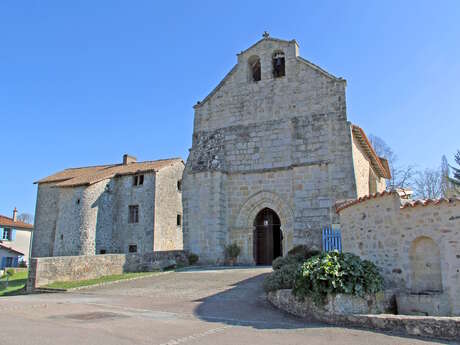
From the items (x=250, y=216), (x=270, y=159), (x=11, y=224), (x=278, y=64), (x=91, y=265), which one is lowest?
(x=91, y=265)

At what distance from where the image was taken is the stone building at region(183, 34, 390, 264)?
16.6 m

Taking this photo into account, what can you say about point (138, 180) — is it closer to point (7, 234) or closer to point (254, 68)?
point (254, 68)

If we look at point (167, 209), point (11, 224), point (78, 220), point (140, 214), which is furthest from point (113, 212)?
point (11, 224)

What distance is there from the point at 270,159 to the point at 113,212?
610 inches

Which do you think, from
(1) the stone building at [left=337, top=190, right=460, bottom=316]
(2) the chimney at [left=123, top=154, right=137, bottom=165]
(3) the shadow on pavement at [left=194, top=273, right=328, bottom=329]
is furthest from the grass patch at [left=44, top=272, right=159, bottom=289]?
(2) the chimney at [left=123, top=154, right=137, bottom=165]

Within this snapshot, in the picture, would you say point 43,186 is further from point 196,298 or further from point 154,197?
point 196,298

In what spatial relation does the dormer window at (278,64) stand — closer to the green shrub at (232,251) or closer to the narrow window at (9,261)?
the green shrub at (232,251)

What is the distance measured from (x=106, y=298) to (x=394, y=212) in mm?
7567

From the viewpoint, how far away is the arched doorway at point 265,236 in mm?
18438

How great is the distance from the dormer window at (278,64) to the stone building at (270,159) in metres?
0.05

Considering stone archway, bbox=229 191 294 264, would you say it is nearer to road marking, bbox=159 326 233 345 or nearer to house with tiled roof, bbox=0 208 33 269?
road marking, bbox=159 326 233 345

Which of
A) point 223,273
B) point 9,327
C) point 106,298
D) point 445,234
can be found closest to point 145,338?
point 9,327

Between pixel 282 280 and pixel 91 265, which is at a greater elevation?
pixel 91 265

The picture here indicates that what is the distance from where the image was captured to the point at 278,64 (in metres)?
19.3
